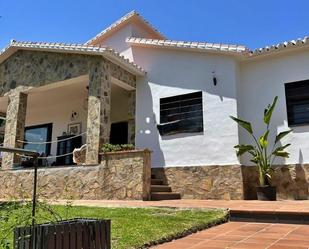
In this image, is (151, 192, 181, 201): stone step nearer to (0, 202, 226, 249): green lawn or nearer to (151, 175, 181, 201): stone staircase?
(151, 175, 181, 201): stone staircase

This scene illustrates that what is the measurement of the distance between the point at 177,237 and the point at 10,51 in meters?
10.9

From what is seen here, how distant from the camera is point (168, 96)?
420 inches

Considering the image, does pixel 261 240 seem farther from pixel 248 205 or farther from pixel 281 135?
pixel 281 135

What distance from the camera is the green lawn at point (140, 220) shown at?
398 cm

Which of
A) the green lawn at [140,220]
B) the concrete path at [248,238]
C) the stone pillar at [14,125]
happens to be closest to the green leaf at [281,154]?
the green lawn at [140,220]

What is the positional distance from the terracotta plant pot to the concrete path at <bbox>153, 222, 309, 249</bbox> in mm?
2980

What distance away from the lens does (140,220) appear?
5336 mm

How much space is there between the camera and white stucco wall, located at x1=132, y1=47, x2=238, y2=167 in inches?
373

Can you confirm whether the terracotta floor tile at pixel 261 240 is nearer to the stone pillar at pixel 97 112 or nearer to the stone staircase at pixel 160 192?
the stone staircase at pixel 160 192

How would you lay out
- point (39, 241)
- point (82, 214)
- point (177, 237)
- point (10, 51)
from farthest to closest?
point (10, 51), point (82, 214), point (177, 237), point (39, 241)

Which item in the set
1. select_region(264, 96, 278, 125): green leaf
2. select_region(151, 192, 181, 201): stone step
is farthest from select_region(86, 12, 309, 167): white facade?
select_region(151, 192, 181, 201): stone step

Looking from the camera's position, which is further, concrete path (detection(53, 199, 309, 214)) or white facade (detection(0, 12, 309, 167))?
white facade (detection(0, 12, 309, 167))

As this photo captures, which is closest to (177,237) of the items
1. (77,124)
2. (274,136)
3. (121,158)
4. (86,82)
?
(121,158)

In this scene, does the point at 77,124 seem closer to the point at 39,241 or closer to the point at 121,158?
the point at 121,158
